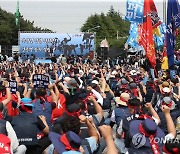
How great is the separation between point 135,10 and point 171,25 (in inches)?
190

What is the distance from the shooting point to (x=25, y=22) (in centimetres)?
9088

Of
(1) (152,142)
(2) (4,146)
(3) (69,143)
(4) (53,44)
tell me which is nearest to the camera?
(3) (69,143)

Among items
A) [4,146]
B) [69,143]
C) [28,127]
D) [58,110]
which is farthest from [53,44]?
[69,143]

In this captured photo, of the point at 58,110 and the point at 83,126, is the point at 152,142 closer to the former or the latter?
the point at 83,126

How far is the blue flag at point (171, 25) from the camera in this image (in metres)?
15.4

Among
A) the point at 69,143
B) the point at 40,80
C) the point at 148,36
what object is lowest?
the point at 69,143

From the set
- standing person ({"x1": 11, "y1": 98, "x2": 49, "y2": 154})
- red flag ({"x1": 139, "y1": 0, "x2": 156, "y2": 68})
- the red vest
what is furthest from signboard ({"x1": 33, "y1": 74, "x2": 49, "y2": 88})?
red flag ({"x1": 139, "y1": 0, "x2": 156, "y2": 68})

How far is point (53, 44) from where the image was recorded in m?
46.1

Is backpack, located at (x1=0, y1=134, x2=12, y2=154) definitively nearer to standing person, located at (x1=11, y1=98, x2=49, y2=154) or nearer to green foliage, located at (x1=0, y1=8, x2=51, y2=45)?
standing person, located at (x1=11, y1=98, x2=49, y2=154)

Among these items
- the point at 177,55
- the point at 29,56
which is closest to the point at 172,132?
the point at 177,55

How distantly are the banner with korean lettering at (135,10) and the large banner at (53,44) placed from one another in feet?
82.3

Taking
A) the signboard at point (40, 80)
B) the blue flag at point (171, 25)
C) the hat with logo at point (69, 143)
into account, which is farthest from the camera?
the blue flag at point (171, 25)

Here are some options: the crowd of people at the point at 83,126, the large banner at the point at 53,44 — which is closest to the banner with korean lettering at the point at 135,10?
the crowd of people at the point at 83,126

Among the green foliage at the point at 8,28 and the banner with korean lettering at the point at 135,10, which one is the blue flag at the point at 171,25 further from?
the green foliage at the point at 8,28
